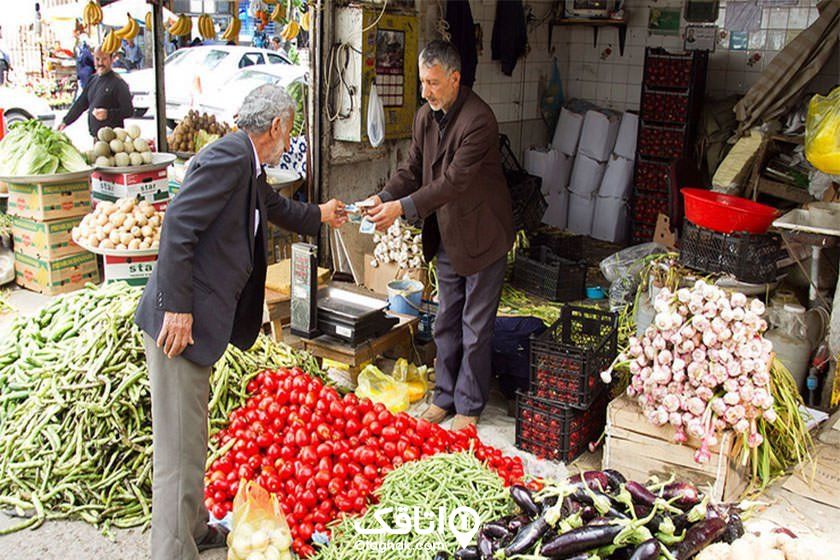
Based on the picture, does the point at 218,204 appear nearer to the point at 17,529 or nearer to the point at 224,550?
the point at 224,550

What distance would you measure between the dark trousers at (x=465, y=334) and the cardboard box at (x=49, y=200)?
13.8 feet

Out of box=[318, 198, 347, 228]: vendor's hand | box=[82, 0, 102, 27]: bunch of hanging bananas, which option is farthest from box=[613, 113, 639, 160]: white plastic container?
box=[82, 0, 102, 27]: bunch of hanging bananas

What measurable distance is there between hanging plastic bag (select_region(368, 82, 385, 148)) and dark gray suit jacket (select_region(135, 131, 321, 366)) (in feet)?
13.2

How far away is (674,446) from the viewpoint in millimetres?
4242

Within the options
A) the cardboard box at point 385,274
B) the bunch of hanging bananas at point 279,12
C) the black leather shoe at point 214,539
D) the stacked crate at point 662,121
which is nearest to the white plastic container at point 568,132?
the stacked crate at point 662,121

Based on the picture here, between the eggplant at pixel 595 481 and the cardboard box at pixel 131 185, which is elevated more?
the cardboard box at pixel 131 185

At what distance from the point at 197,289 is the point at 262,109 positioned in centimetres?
83

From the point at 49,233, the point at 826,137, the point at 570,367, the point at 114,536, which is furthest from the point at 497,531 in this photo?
the point at 49,233

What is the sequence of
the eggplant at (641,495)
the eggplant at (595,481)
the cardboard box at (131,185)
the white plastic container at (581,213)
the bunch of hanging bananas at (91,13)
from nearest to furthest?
the eggplant at (641,495) < the eggplant at (595,481) < the cardboard box at (131,185) < the bunch of hanging bananas at (91,13) < the white plastic container at (581,213)

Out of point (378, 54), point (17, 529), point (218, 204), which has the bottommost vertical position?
point (17, 529)

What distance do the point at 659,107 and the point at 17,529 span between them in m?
7.81

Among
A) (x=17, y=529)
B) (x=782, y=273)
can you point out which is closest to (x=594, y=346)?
(x=782, y=273)

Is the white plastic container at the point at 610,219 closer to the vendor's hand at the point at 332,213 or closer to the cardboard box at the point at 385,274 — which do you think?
the cardboard box at the point at 385,274

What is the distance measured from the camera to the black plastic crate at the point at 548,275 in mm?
7754
